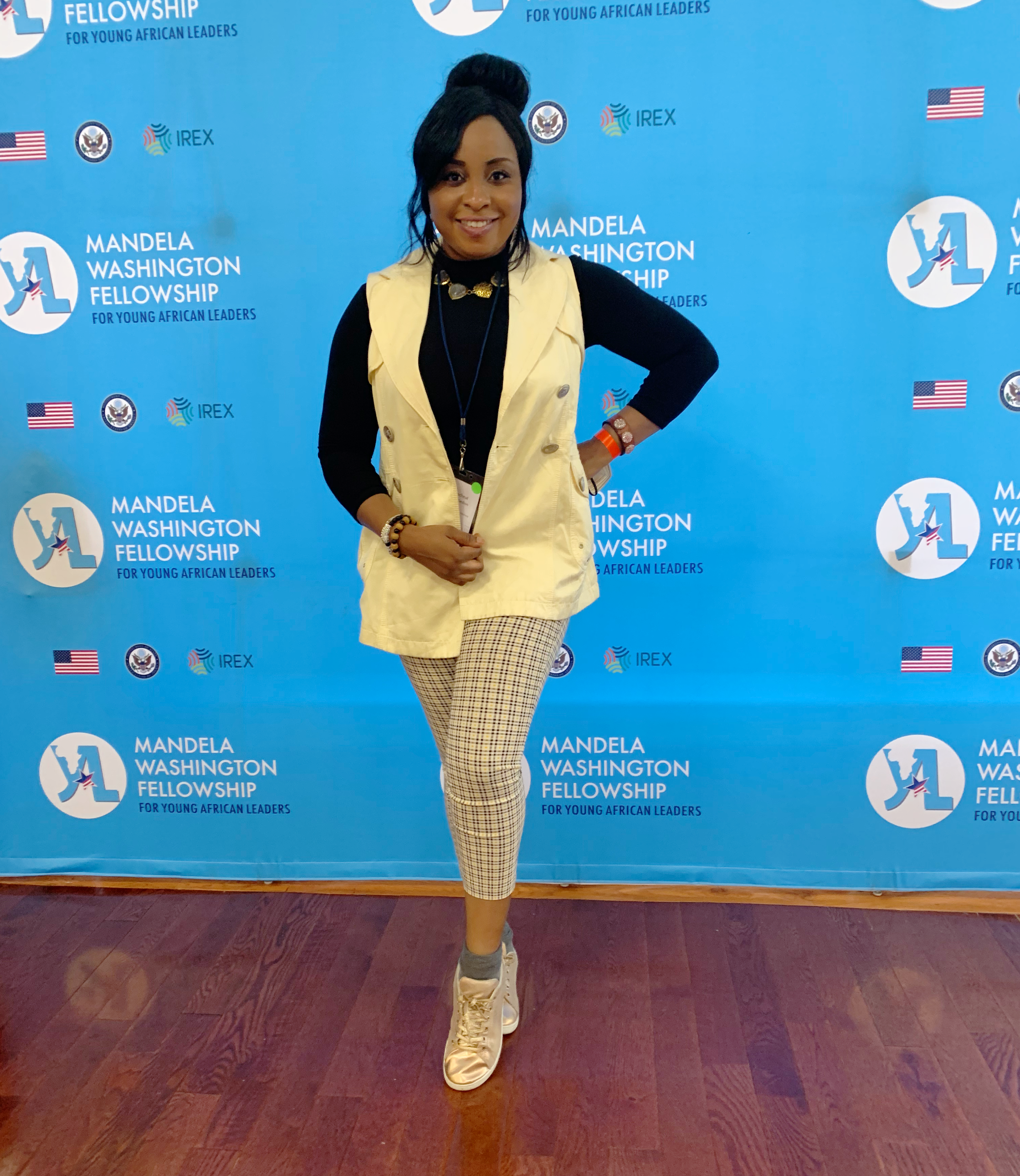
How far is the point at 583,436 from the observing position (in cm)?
225

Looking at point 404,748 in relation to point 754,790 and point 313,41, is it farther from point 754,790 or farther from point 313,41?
point 313,41

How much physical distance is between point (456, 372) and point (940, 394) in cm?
121

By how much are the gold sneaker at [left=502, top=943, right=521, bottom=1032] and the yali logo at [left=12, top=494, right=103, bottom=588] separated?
1.43m

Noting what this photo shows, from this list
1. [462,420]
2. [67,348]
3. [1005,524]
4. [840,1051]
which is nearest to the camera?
[462,420]

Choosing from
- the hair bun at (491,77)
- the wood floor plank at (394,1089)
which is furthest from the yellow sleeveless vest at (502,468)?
the wood floor plank at (394,1089)

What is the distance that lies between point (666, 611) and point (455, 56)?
53.3 inches

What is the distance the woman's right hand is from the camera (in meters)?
1.56

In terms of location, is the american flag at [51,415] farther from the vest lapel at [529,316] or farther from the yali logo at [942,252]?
the yali logo at [942,252]

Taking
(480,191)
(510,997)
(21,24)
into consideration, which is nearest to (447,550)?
(480,191)

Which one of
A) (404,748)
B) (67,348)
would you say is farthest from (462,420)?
(67,348)

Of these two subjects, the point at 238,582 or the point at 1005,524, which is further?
the point at 238,582

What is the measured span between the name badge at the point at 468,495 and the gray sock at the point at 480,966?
2.55 ft

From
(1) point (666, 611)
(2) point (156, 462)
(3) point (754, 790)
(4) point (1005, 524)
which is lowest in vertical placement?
(3) point (754, 790)

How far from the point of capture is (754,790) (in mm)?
2355
